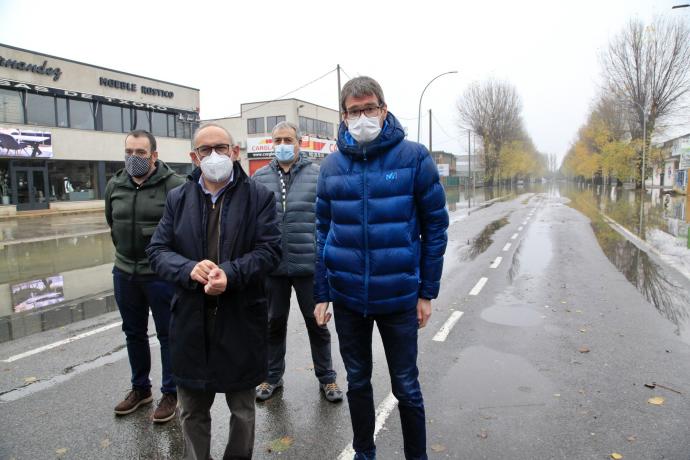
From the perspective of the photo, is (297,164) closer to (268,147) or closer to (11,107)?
(11,107)

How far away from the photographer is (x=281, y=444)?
3275mm

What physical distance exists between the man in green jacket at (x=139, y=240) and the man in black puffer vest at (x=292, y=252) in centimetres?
76

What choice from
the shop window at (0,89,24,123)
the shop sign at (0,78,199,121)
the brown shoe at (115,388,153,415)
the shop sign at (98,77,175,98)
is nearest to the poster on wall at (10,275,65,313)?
the brown shoe at (115,388,153,415)

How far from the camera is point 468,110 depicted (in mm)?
64750

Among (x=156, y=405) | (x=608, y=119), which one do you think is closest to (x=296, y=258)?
(x=156, y=405)

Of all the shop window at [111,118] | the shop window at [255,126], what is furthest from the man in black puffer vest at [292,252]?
the shop window at [255,126]

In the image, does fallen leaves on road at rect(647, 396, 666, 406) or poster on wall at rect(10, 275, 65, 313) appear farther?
poster on wall at rect(10, 275, 65, 313)

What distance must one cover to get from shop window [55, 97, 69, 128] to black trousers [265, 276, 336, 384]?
30240 millimetres

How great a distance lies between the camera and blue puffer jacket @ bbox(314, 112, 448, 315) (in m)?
2.65

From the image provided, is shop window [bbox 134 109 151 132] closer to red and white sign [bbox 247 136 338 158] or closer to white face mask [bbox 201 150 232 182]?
red and white sign [bbox 247 136 338 158]

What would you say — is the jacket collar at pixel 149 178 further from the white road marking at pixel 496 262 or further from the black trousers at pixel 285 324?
the white road marking at pixel 496 262

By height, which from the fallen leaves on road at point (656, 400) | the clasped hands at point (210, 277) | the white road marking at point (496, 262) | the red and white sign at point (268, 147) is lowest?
the fallen leaves on road at point (656, 400)

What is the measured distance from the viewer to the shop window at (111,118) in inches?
1225

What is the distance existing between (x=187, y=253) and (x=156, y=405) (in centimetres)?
192
